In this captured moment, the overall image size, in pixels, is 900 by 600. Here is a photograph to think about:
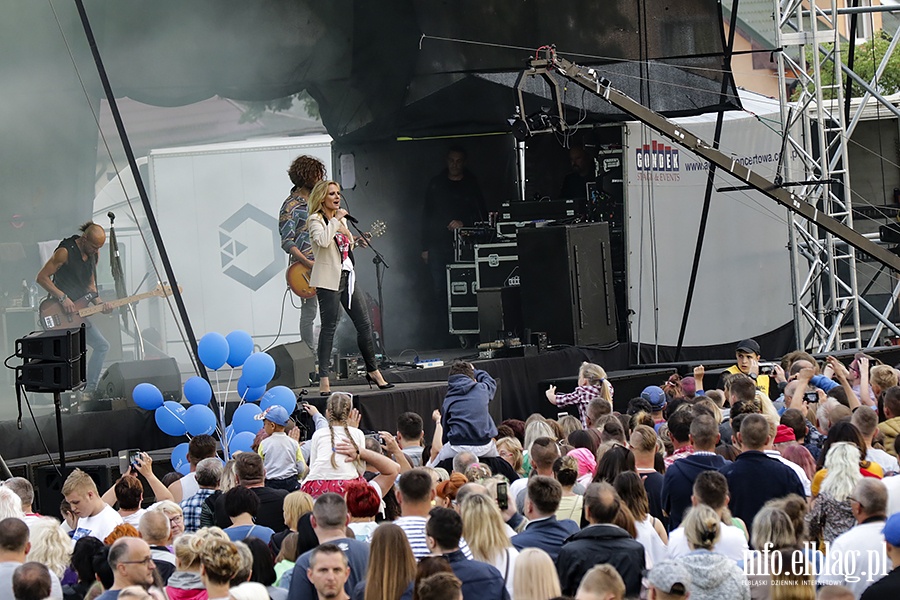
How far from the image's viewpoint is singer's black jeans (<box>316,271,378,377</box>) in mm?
10047

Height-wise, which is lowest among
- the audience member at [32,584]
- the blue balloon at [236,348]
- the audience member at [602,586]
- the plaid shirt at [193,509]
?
the plaid shirt at [193,509]

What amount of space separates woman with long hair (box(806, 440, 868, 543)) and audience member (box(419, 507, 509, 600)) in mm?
1430

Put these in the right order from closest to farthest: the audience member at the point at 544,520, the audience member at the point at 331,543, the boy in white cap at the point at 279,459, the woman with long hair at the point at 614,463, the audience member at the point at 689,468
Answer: the audience member at the point at 331,543
the audience member at the point at 544,520
the woman with long hair at the point at 614,463
the audience member at the point at 689,468
the boy in white cap at the point at 279,459

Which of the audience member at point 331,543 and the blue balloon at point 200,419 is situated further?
the blue balloon at point 200,419

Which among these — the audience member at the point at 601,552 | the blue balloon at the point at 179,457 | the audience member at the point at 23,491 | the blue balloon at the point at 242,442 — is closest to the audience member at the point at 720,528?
the audience member at the point at 601,552

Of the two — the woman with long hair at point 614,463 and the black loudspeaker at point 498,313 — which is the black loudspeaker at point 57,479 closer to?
the woman with long hair at point 614,463

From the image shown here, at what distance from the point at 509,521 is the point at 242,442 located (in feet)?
11.4

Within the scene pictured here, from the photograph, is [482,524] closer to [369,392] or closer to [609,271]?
[369,392]

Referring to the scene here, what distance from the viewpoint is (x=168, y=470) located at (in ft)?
30.9

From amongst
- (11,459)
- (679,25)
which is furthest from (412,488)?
(679,25)

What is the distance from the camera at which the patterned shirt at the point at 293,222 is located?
10977 millimetres

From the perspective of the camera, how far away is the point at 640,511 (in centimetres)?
527

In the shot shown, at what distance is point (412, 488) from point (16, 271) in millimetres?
7186

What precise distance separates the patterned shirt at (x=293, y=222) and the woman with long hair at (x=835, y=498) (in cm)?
621
